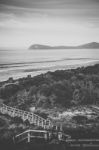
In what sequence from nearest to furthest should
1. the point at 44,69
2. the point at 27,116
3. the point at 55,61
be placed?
the point at 27,116
the point at 44,69
the point at 55,61

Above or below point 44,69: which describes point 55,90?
below

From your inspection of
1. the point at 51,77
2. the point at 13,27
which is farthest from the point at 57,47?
the point at 13,27

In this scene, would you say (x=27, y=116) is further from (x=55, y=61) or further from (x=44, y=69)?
(x=55, y=61)

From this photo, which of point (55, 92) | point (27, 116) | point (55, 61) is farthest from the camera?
point (55, 61)

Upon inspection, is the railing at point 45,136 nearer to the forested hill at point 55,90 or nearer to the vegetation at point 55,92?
the vegetation at point 55,92

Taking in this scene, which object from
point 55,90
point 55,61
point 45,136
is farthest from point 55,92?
point 45,136

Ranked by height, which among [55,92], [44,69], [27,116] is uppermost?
[44,69]

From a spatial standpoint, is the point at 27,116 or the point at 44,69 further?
the point at 44,69

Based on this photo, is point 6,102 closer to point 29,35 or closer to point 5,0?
point 29,35
